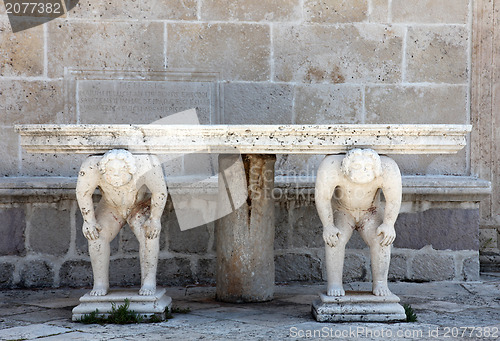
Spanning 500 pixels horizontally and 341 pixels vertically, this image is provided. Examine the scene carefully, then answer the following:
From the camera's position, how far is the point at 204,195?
5.18 meters

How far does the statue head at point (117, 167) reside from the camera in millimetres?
3713

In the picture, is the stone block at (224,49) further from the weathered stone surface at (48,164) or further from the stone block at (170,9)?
the weathered stone surface at (48,164)

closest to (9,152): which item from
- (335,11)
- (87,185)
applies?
(87,185)

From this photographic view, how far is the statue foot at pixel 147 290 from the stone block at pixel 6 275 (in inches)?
69.0

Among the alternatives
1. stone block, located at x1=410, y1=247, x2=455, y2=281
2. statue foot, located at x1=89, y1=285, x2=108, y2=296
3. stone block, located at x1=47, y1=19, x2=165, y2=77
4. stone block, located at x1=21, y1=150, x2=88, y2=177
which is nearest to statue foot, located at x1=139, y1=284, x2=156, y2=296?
statue foot, located at x1=89, y1=285, x2=108, y2=296

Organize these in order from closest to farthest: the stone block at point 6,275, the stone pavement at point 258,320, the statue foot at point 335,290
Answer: the stone pavement at point 258,320 < the statue foot at point 335,290 < the stone block at point 6,275

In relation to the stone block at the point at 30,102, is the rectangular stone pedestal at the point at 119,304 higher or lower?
lower

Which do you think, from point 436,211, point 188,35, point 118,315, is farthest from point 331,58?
point 118,315

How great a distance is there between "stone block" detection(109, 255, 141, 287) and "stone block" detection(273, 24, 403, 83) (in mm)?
1932

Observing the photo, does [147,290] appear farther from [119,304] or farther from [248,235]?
[248,235]

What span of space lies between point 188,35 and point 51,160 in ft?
4.95

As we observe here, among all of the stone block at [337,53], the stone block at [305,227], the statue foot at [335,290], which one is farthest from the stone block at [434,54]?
the statue foot at [335,290]

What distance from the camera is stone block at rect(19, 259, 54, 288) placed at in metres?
5.10

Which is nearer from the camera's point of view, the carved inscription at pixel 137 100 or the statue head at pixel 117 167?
the statue head at pixel 117 167
